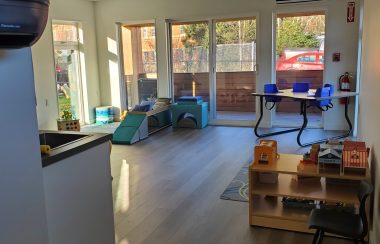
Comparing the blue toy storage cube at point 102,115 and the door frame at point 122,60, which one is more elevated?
the door frame at point 122,60

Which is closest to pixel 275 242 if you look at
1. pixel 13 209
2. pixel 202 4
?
pixel 13 209

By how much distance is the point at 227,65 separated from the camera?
7.61 metres

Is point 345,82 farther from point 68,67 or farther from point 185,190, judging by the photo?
point 68,67

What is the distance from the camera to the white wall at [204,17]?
6.57m

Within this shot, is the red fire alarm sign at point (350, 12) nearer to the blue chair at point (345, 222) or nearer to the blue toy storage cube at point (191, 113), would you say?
the blue toy storage cube at point (191, 113)

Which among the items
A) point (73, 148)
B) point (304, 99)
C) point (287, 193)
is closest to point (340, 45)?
point (304, 99)

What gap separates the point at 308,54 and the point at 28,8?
6.41 m

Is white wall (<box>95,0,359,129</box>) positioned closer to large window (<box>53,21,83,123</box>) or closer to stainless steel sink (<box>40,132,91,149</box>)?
large window (<box>53,21,83,123</box>)

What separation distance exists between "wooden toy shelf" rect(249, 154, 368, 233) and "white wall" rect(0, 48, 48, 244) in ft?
5.97

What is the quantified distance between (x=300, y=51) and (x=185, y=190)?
4.29m

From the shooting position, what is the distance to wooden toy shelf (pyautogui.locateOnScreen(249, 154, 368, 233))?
295cm

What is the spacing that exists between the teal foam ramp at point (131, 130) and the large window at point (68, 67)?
1.77 metres

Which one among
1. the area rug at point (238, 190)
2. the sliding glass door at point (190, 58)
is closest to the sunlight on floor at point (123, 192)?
the area rug at point (238, 190)

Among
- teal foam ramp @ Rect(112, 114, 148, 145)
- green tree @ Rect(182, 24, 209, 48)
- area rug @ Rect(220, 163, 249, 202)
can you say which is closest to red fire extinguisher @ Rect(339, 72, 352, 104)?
green tree @ Rect(182, 24, 209, 48)
